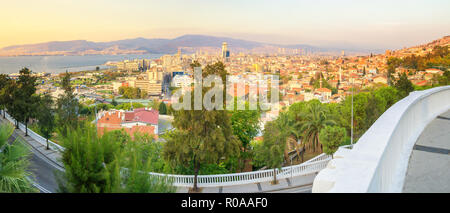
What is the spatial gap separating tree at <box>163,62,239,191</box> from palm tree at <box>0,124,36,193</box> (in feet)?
14.7

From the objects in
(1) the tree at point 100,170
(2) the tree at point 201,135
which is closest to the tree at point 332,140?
(2) the tree at point 201,135

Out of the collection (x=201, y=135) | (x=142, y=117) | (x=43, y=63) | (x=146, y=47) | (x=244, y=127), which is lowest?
(x=142, y=117)

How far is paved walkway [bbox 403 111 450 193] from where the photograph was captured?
210 centimetres

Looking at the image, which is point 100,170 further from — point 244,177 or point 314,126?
point 314,126

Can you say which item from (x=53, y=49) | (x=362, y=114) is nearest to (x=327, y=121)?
(x=362, y=114)

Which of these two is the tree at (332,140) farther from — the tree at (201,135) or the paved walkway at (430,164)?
the paved walkway at (430,164)

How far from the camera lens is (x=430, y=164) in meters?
2.51

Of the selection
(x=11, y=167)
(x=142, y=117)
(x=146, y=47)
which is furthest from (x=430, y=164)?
(x=146, y=47)

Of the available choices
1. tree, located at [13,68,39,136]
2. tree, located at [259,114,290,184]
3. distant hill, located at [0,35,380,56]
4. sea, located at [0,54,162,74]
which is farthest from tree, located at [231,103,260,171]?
distant hill, located at [0,35,380,56]

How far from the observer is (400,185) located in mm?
2109

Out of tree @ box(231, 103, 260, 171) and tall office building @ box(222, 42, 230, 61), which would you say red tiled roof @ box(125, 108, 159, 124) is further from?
tall office building @ box(222, 42, 230, 61)

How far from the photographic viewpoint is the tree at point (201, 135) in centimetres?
763

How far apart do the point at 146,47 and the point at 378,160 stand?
105 metres
